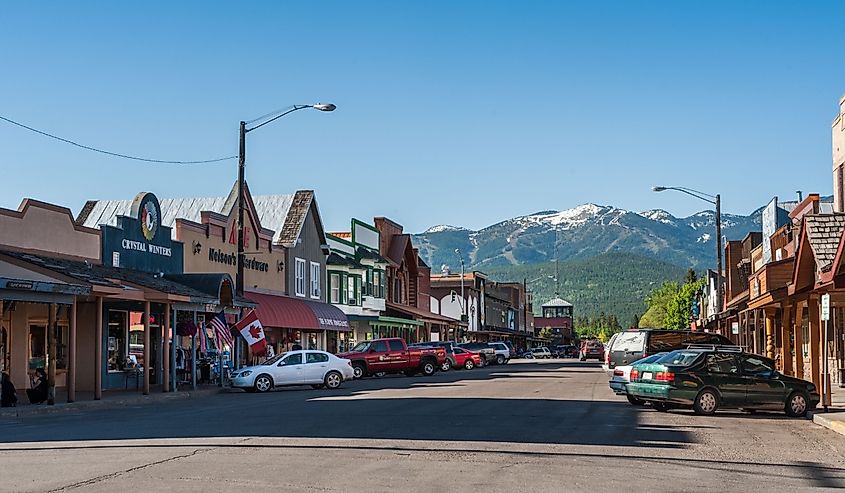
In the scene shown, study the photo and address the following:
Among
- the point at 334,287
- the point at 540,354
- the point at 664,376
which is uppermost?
the point at 334,287

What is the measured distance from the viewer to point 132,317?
36.9m

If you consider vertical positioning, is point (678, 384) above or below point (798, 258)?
below

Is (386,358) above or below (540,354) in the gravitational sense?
above

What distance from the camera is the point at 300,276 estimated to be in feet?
177

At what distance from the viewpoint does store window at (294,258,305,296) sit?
175ft

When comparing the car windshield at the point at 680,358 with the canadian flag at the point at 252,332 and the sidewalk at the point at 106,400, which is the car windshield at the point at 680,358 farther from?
the canadian flag at the point at 252,332

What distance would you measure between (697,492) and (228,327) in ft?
92.1

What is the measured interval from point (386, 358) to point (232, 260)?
7867mm

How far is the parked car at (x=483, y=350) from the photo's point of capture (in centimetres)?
6524

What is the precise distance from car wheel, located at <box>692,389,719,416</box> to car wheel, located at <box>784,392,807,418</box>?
62.7 inches

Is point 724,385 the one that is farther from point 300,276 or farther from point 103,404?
point 300,276

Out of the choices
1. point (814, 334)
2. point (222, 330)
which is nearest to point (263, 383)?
point (222, 330)

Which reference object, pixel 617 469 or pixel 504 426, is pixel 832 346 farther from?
pixel 617 469

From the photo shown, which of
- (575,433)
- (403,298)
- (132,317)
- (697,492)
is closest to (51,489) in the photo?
(697,492)
